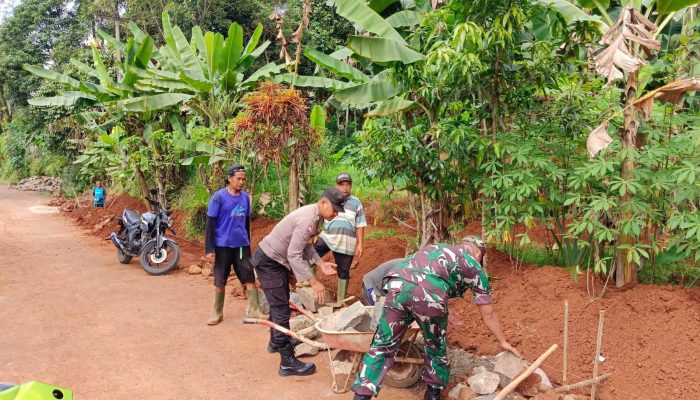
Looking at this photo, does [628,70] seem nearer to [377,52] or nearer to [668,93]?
[668,93]

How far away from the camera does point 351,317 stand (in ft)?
15.0

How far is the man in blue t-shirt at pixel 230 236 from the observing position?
20.2 feet

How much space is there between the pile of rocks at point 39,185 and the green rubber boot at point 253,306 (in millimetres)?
20434

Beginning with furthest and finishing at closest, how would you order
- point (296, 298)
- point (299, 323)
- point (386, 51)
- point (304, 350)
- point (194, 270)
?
point (194, 270), point (296, 298), point (386, 51), point (299, 323), point (304, 350)

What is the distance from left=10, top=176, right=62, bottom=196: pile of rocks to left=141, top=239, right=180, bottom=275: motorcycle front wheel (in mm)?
17247

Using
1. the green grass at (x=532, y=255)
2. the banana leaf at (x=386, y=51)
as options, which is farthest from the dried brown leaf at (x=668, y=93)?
the banana leaf at (x=386, y=51)

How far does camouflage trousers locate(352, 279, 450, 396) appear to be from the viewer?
12.9ft

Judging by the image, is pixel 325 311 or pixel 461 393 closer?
pixel 461 393

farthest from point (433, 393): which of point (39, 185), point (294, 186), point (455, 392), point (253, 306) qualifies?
point (39, 185)

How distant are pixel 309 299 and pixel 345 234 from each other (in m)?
0.89

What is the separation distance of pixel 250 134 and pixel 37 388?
621 centimetres

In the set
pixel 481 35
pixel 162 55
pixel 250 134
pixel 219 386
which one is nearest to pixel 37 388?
pixel 219 386

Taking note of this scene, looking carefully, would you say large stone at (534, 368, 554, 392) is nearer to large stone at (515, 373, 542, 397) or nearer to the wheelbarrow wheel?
large stone at (515, 373, 542, 397)

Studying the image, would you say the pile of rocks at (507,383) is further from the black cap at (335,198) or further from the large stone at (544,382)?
the black cap at (335,198)
